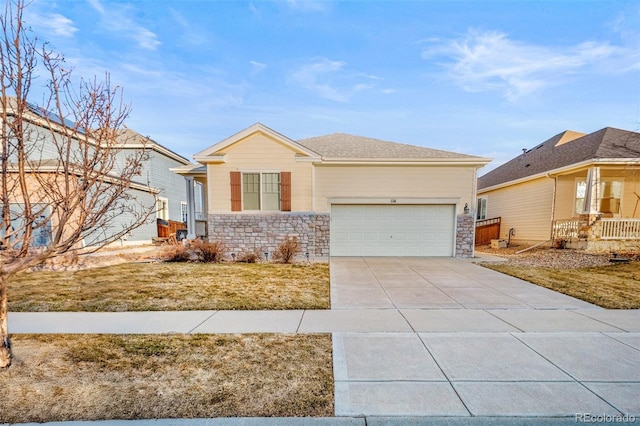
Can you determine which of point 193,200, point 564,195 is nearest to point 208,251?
point 193,200

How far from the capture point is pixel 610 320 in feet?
14.3

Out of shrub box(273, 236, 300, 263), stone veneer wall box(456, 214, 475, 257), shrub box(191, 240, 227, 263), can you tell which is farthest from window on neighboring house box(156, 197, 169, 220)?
stone veneer wall box(456, 214, 475, 257)

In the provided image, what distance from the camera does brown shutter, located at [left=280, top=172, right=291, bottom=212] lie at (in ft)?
35.0

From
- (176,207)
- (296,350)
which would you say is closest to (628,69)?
(296,350)

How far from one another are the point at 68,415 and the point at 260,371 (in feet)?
5.21

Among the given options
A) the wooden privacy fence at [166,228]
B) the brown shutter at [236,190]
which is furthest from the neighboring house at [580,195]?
the wooden privacy fence at [166,228]

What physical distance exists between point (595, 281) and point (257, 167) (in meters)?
10.8

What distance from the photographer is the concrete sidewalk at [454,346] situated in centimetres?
234

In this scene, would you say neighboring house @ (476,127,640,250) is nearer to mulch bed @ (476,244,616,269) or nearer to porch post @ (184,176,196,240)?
mulch bed @ (476,244,616,269)

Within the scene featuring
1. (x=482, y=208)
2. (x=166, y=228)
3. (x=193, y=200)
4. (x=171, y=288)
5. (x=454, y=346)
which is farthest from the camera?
(x=482, y=208)

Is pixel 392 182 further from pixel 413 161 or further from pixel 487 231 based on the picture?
pixel 487 231

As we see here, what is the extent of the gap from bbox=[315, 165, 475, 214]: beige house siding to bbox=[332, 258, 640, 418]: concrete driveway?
547 centimetres

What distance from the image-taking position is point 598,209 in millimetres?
11383

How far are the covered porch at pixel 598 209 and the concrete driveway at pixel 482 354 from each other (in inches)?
319
